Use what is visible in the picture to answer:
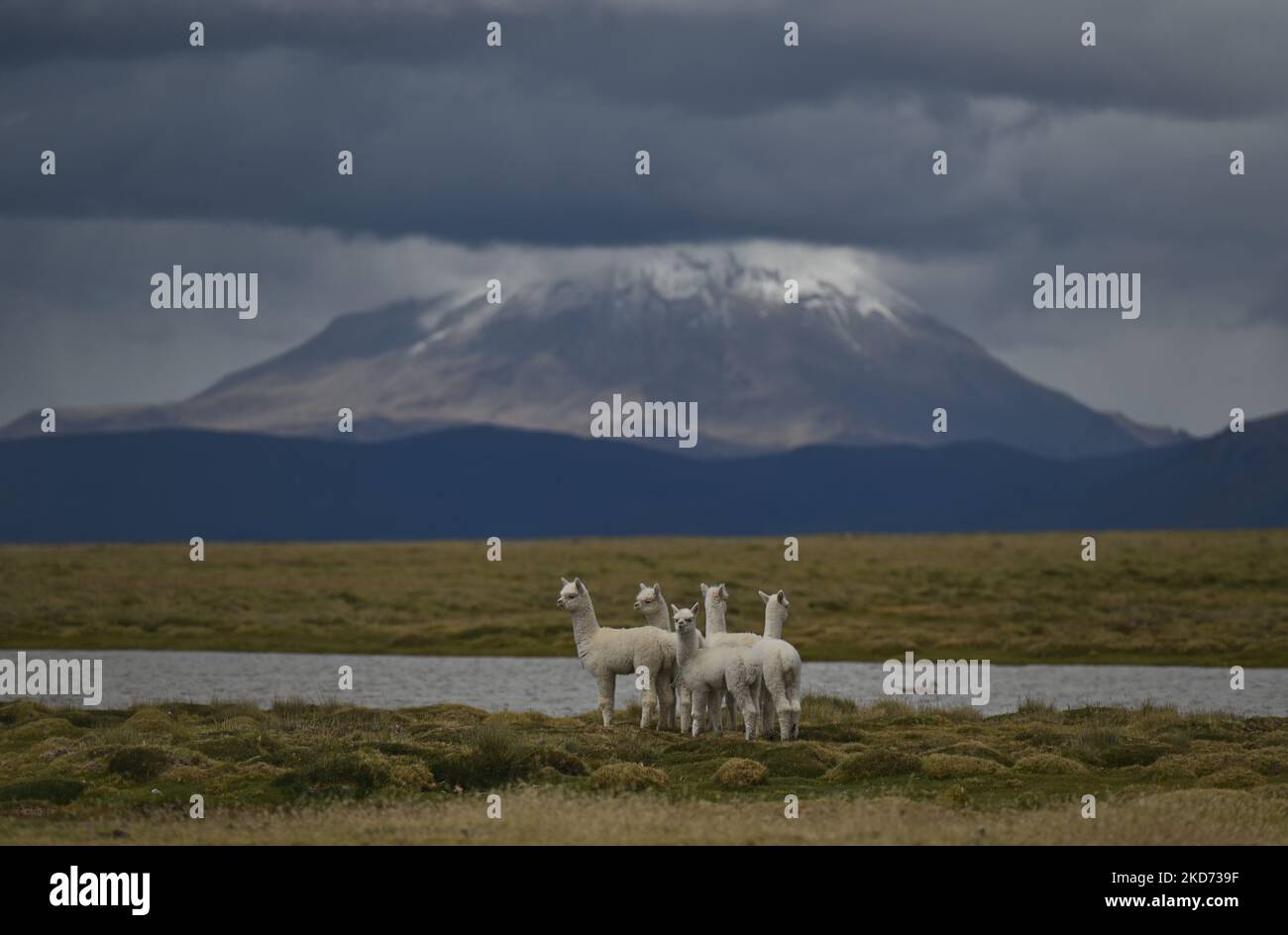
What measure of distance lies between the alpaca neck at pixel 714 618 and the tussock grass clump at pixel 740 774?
A: 4946mm

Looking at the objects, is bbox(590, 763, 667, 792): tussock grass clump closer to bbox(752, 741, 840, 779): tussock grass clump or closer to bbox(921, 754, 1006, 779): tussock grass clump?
bbox(752, 741, 840, 779): tussock grass clump

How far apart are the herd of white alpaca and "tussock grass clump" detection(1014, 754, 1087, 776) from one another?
3.93 metres

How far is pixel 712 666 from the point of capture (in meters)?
30.3

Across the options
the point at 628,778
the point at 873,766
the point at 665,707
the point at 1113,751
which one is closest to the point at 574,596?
the point at 665,707

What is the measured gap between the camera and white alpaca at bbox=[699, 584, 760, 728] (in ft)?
101

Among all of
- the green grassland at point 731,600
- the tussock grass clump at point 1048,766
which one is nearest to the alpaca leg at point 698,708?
the tussock grass clump at point 1048,766

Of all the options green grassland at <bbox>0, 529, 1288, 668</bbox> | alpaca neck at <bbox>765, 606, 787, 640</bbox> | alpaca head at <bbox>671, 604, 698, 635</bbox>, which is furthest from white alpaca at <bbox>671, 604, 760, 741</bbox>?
green grassland at <bbox>0, 529, 1288, 668</bbox>

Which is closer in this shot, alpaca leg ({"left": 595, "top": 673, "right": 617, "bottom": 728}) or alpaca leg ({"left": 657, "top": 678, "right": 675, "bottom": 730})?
alpaca leg ({"left": 595, "top": 673, "right": 617, "bottom": 728})

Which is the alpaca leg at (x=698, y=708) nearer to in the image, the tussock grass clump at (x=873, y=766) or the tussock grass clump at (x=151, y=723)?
the tussock grass clump at (x=873, y=766)

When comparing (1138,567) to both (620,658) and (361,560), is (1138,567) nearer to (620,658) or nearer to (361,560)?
(361,560)

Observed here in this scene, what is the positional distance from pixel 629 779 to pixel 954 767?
18.3 feet

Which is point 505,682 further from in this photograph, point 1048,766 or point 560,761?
point 1048,766

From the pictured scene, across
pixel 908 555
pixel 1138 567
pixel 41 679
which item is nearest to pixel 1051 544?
pixel 908 555
